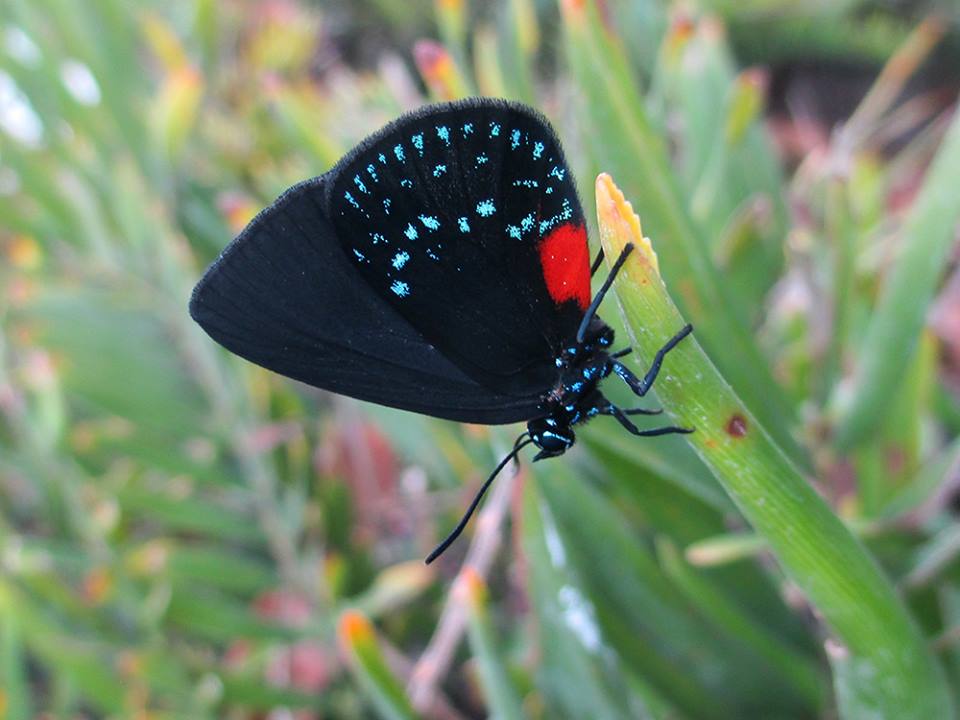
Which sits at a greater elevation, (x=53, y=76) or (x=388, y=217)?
(x=53, y=76)

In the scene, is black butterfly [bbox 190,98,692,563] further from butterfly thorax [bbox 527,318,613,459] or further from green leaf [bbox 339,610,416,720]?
green leaf [bbox 339,610,416,720]

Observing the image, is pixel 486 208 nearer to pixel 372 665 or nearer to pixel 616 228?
pixel 616 228

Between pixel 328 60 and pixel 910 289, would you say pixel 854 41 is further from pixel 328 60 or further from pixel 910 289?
pixel 910 289

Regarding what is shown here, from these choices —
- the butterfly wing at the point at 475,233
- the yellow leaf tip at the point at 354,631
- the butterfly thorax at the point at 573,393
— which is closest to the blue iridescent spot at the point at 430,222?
the butterfly wing at the point at 475,233

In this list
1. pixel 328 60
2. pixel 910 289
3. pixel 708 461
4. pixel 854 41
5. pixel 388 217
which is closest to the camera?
pixel 708 461

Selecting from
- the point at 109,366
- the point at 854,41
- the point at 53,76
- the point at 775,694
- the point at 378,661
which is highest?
the point at 854,41

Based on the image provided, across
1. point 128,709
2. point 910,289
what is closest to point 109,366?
point 128,709

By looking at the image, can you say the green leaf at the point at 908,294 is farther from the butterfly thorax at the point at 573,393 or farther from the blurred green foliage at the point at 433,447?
the butterfly thorax at the point at 573,393

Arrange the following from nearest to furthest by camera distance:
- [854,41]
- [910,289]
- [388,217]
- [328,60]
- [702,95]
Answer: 1. [388,217]
2. [910,289]
3. [702,95]
4. [328,60]
5. [854,41]
